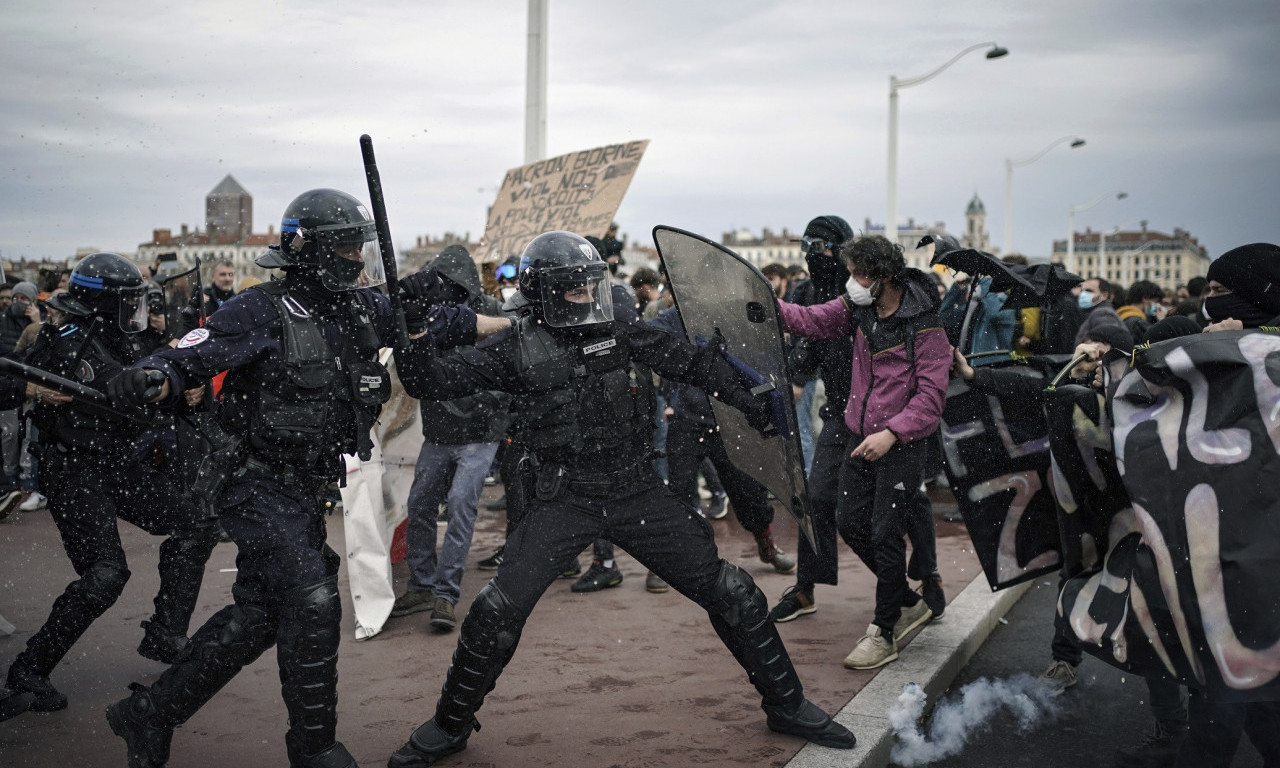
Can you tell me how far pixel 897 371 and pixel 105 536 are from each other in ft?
11.2

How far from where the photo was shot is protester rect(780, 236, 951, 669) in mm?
4746

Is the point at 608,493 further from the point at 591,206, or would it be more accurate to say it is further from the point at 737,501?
the point at 591,206

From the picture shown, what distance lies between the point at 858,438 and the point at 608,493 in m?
1.57

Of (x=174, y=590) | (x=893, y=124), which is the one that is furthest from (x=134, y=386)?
(x=893, y=124)

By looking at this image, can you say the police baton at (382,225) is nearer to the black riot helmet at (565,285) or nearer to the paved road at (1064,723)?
the black riot helmet at (565,285)

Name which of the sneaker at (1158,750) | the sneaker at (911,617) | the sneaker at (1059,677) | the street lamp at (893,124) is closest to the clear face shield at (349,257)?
the sneaker at (911,617)

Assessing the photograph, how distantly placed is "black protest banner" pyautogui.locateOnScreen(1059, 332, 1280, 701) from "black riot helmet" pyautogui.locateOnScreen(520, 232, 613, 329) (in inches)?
70.5

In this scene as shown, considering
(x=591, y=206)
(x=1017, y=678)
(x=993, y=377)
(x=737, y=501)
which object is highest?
(x=591, y=206)

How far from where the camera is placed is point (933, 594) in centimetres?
542

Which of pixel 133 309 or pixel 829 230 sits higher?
pixel 829 230

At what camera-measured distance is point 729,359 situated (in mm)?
4168

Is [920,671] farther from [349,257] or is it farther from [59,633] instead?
[59,633]

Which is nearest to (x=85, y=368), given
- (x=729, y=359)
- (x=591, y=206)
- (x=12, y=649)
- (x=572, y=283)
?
(x=12, y=649)

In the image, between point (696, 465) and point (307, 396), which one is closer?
point (307, 396)
